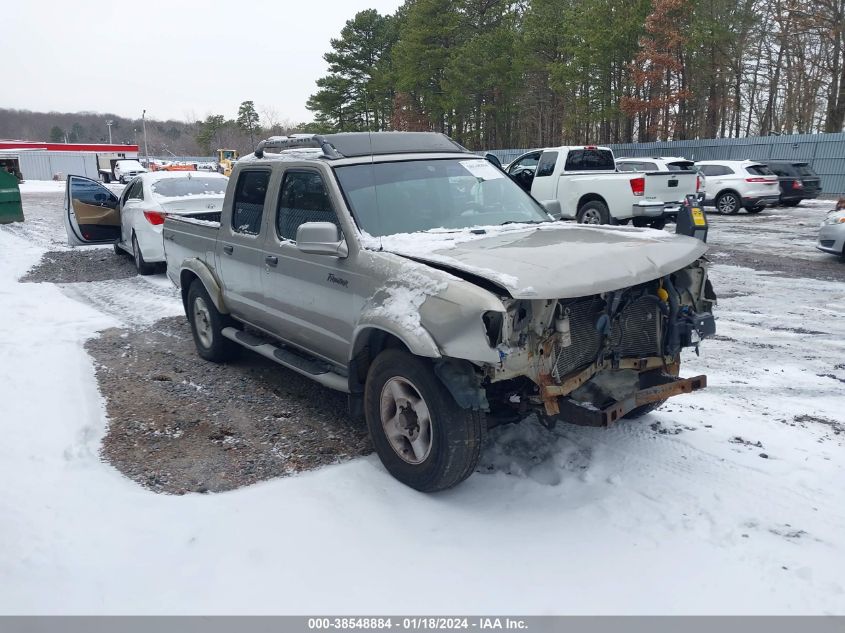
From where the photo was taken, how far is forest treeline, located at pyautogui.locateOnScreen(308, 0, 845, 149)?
32281mm

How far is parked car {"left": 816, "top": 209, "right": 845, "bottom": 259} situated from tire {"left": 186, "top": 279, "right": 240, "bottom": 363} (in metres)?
10.2

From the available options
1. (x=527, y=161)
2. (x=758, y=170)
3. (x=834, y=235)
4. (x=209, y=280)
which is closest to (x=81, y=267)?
(x=209, y=280)

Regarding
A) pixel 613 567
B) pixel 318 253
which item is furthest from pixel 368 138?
pixel 613 567

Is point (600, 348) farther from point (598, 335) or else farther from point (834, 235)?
point (834, 235)

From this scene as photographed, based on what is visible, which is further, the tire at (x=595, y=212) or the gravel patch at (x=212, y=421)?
the tire at (x=595, y=212)

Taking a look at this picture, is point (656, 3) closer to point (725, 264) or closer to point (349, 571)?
point (725, 264)

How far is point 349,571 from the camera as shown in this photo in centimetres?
324

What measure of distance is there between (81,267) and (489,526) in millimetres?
11728

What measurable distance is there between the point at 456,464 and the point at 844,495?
2261 millimetres

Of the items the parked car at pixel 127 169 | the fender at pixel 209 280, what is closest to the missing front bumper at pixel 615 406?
the fender at pixel 209 280

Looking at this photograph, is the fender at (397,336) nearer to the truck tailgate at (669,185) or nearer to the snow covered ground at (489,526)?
the snow covered ground at (489,526)

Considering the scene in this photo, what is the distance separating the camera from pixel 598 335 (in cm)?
389

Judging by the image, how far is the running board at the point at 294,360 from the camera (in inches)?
182

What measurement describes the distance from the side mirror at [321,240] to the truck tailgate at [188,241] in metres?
2.22
